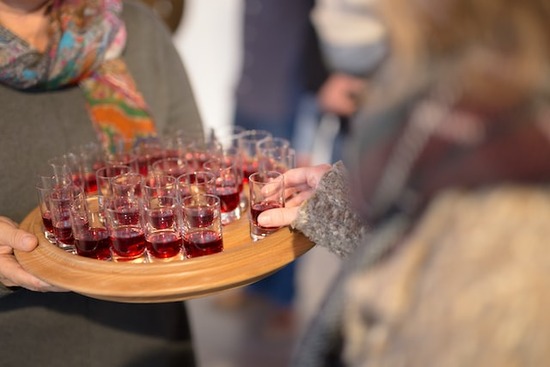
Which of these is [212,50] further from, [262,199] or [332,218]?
[332,218]

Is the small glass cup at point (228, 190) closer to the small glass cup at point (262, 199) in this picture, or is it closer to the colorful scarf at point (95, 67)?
the small glass cup at point (262, 199)

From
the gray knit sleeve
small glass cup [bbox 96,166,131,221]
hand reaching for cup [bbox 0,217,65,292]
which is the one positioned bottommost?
hand reaching for cup [bbox 0,217,65,292]

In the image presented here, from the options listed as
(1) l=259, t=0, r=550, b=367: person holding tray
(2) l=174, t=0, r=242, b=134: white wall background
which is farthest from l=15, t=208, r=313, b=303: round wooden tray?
(2) l=174, t=0, r=242, b=134: white wall background

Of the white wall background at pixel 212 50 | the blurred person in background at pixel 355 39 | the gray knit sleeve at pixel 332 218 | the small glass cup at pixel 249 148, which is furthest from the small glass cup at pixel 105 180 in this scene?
the white wall background at pixel 212 50

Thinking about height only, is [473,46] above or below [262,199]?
above

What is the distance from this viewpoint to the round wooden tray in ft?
3.63

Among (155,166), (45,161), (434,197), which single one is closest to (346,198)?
(434,197)

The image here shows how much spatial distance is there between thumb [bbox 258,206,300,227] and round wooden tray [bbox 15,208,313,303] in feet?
0.06

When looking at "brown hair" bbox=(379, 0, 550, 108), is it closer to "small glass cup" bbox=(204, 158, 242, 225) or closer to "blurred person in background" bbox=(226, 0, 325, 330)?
"small glass cup" bbox=(204, 158, 242, 225)

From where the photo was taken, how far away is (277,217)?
127cm

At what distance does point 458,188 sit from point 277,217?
601 mm

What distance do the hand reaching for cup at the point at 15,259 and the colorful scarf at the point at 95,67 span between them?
35 centimetres

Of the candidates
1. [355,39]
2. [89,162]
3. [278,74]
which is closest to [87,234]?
[89,162]

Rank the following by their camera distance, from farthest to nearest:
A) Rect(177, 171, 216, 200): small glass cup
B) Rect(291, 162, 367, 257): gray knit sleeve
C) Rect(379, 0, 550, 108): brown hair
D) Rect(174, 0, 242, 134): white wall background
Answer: Rect(174, 0, 242, 134): white wall background
Rect(177, 171, 216, 200): small glass cup
Rect(291, 162, 367, 257): gray knit sleeve
Rect(379, 0, 550, 108): brown hair
